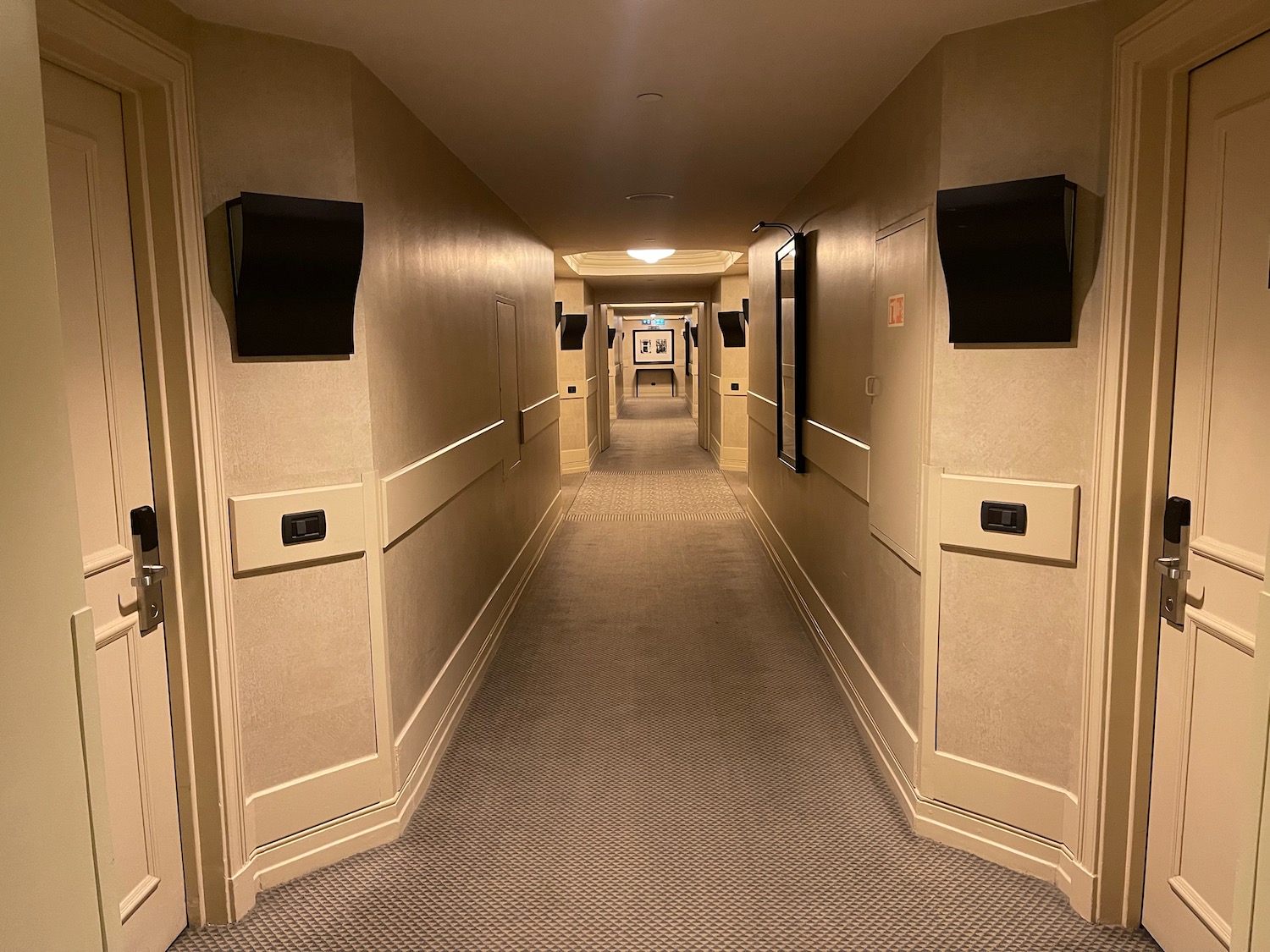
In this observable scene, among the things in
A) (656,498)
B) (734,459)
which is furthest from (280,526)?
(734,459)

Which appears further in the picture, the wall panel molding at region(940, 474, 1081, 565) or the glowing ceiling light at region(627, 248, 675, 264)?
the glowing ceiling light at region(627, 248, 675, 264)

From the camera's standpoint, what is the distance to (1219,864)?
6.50ft

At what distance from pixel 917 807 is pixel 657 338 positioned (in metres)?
24.0

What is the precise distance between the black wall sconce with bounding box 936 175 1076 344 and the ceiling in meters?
0.50

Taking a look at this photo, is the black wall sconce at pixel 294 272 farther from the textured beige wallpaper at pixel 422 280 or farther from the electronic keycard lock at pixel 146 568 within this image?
the electronic keycard lock at pixel 146 568

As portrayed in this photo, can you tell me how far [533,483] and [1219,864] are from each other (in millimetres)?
4878

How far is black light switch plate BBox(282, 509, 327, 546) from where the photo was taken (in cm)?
243

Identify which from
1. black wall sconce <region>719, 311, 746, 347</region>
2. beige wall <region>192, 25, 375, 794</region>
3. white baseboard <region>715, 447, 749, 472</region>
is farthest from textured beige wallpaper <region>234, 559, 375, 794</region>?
white baseboard <region>715, 447, 749, 472</region>

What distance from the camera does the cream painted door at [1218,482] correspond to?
1.84m

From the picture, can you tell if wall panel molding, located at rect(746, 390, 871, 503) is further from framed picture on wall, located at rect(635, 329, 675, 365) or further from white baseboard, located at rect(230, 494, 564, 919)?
framed picture on wall, located at rect(635, 329, 675, 365)

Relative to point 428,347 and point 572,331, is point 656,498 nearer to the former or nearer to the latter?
point 572,331

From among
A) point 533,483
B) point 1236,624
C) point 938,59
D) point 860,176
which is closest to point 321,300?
point 938,59

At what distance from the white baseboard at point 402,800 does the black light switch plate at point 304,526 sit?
2.65ft

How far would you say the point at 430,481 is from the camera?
321cm
